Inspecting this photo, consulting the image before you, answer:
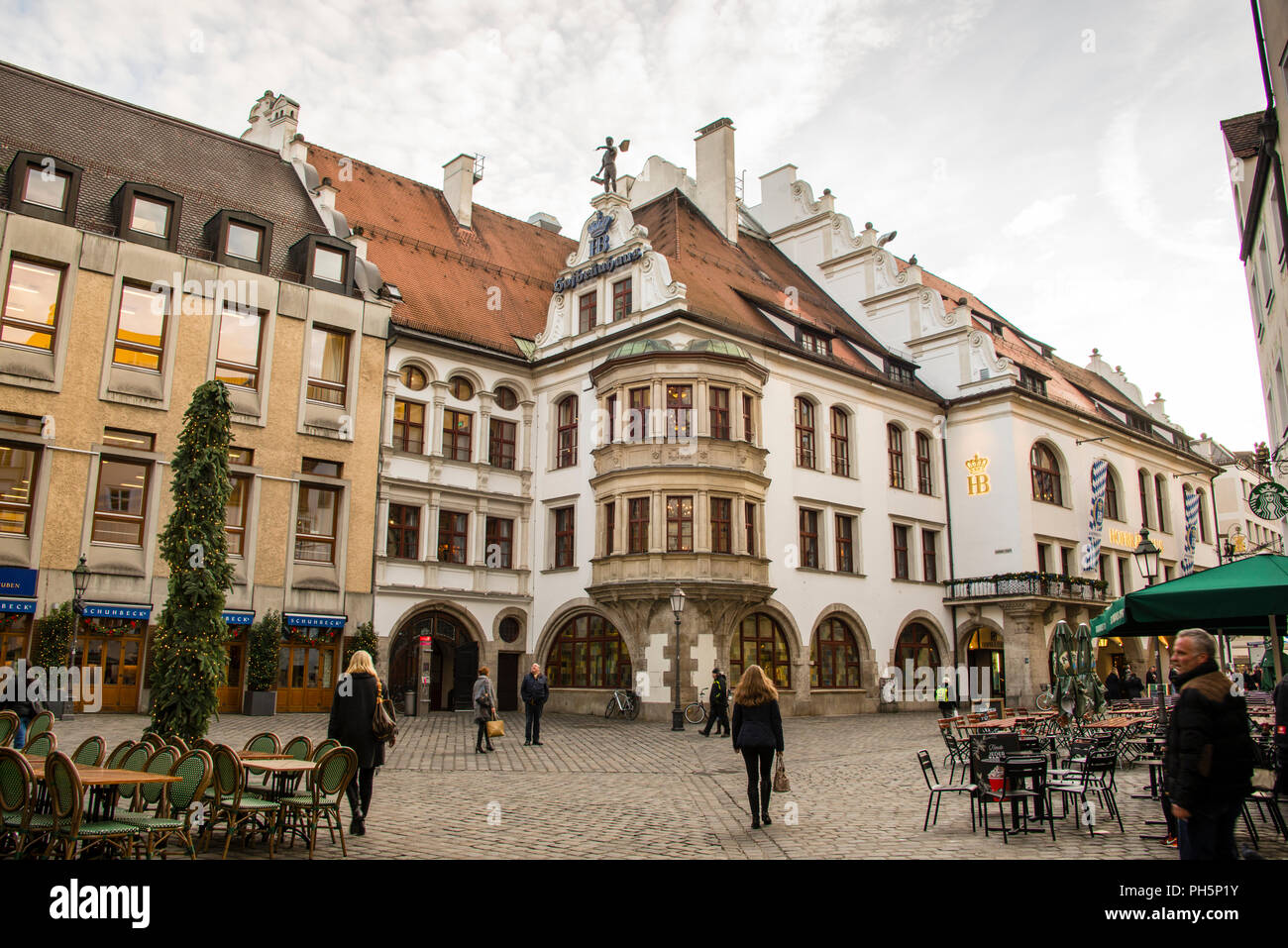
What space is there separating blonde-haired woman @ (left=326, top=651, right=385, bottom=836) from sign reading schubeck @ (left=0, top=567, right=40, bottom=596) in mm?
17366

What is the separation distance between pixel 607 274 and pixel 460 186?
9.57m

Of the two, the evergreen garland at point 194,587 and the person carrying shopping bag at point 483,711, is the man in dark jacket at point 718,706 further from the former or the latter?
the evergreen garland at point 194,587

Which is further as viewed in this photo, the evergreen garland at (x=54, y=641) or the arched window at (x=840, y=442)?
the arched window at (x=840, y=442)

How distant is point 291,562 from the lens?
90.1 feet

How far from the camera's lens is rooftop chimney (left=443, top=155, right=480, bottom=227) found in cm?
3884

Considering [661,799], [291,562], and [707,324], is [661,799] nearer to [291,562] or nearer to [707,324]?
[291,562]

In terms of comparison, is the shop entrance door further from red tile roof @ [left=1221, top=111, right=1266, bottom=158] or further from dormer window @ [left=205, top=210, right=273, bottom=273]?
red tile roof @ [left=1221, top=111, right=1266, bottom=158]

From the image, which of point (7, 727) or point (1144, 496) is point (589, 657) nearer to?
point (7, 727)

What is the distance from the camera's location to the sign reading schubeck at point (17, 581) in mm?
22750

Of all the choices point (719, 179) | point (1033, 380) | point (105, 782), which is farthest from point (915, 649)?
point (105, 782)

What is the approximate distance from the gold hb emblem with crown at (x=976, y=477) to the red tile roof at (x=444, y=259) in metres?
17.5

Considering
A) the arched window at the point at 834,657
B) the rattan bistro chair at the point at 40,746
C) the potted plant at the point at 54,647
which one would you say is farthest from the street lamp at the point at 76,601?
the arched window at the point at 834,657

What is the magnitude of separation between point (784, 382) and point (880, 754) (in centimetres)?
1599

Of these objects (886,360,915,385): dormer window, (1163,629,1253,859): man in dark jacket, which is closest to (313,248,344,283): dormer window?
(886,360,915,385): dormer window
